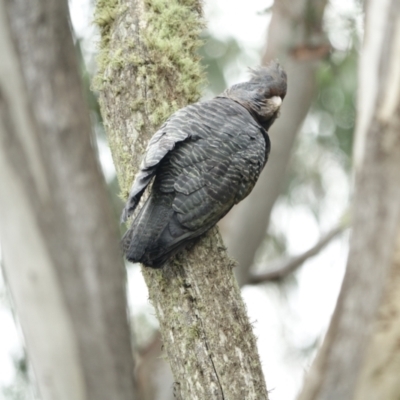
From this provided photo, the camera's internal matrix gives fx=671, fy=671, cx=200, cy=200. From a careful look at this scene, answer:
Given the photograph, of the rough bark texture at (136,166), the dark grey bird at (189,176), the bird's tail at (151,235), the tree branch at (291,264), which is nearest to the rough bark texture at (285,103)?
the tree branch at (291,264)

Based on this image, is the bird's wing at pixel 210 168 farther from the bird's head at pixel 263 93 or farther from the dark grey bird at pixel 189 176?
the bird's head at pixel 263 93

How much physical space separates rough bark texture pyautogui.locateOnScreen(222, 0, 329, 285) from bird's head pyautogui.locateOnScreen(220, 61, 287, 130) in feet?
7.80

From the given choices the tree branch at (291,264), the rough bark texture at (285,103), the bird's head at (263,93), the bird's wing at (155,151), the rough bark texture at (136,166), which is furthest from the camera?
the tree branch at (291,264)

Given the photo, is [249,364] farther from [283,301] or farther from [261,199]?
[283,301]

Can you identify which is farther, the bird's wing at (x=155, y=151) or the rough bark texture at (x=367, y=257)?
the bird's wing at (x=155, y=151)

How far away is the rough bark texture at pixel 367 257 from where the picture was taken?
160 centimetres

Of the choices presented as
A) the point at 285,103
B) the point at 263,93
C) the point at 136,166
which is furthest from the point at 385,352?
the point at 285,103

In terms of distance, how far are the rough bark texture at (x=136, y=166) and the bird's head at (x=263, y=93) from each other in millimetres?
490

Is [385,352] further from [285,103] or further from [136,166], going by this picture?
[285,103]

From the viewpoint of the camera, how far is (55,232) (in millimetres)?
1651

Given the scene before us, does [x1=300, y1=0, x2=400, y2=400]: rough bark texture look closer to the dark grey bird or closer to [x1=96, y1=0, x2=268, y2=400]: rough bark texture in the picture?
[x1=96, y1=0, x2=268, y2=400]: rough bark texture

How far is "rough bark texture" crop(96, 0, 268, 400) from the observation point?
3184 mm

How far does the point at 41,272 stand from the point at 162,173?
2.01 m

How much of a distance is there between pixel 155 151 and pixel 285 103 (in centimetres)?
379
